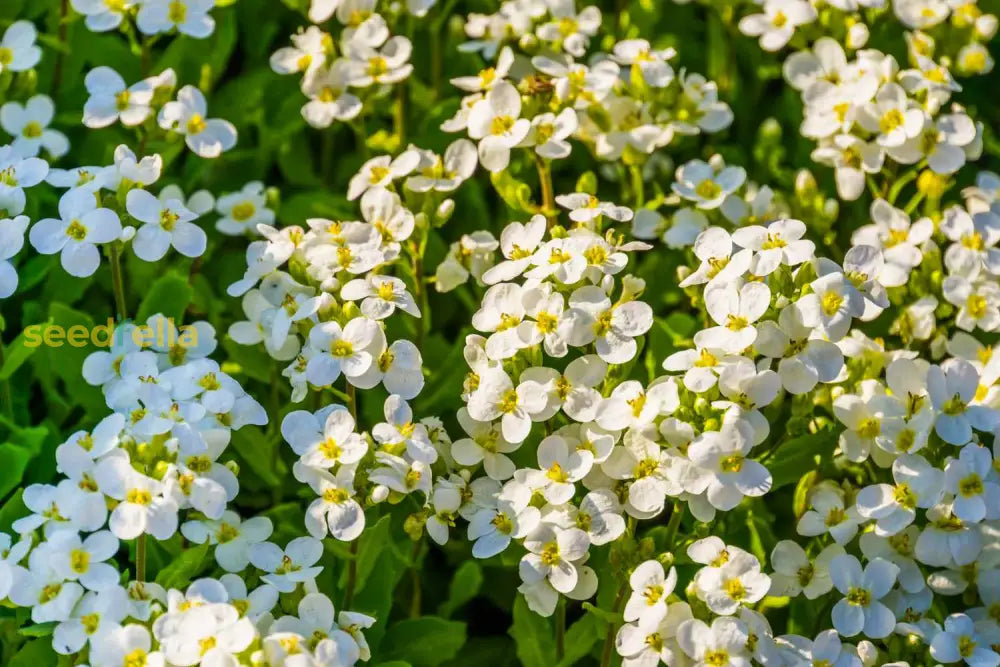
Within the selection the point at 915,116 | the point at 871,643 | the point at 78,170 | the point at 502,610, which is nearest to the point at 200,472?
the point at 78,170

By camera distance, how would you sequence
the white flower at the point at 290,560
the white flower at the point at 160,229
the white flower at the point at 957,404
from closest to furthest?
1. the white flower at the point at 290,560
2. the white flower at the point at 957,404
3. the white flower at the point at 160,229

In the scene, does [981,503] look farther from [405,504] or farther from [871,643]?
[405,504]

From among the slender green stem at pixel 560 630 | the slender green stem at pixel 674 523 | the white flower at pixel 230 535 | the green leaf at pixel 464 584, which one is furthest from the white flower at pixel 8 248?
the slender green stem at pixel 674 523

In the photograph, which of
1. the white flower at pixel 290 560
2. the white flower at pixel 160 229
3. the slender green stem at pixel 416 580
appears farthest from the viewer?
the slender green stem at pixel 416 580

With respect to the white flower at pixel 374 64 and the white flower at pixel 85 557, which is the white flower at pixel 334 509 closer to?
the white flower at pixel 85 557

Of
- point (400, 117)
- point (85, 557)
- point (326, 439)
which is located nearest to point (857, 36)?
point (400, 117)

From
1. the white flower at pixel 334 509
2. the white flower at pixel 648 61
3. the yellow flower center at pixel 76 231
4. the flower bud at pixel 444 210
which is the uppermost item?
the white flower at pixel 648 61

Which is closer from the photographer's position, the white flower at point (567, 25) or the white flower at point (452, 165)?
the white flower at point (452, 165)
